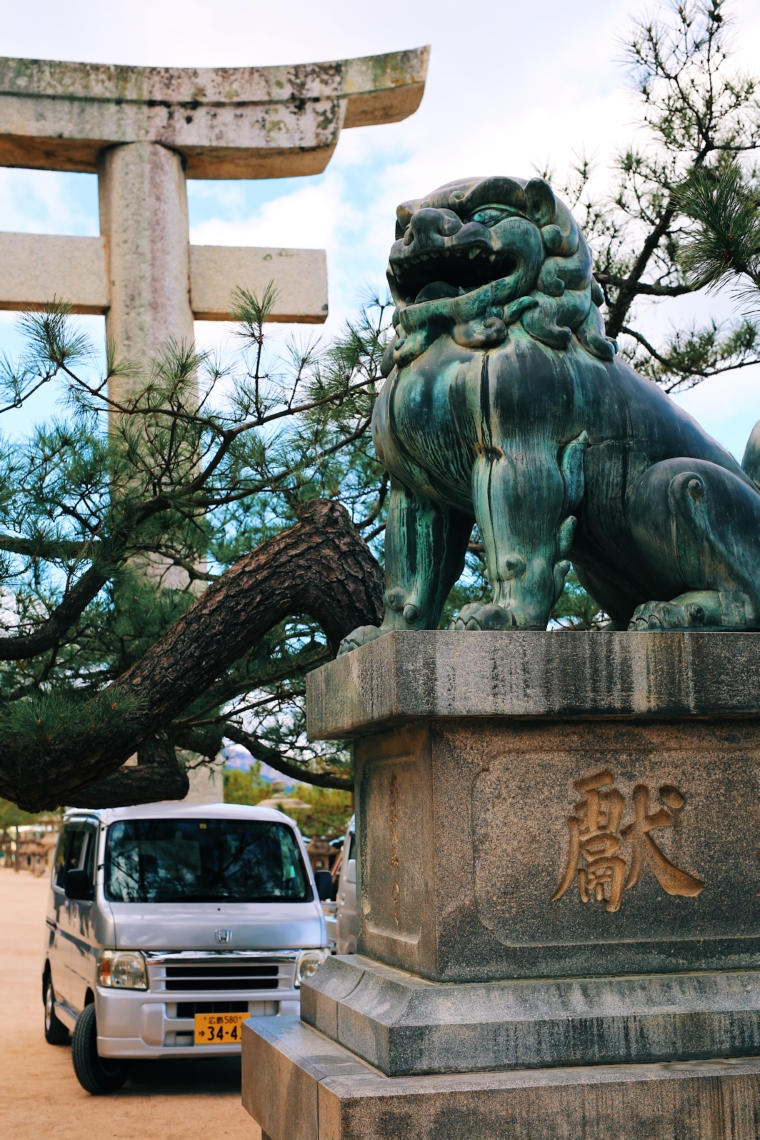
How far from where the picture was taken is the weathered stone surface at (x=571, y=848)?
2328 millimetres

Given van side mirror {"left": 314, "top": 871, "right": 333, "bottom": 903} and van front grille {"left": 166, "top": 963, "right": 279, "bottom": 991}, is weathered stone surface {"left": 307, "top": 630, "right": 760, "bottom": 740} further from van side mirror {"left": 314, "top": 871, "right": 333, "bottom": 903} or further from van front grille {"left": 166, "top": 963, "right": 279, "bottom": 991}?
van side mirror {"left": 314, "top": 871, "right": 333, "bottom": 903}

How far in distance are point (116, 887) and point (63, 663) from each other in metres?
1.95

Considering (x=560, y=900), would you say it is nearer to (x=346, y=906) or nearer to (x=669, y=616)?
(x=669, y=616)

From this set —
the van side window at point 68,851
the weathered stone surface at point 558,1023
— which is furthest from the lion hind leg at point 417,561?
the van side window at point 68,851

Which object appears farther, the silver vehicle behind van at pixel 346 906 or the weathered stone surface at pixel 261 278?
the weathered stone surface at pixel 261 278

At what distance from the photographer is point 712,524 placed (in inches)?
101

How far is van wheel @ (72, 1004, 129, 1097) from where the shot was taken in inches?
262

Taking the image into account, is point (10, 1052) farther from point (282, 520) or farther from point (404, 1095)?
point (404, 1095)

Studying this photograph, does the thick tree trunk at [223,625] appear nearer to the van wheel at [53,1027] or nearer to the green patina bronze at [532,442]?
the green patina bronze at [532,442]

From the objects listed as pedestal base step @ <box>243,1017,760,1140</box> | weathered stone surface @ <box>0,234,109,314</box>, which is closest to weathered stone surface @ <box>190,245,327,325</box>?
weathered stone surface @ <box>0,234,109,314</box>

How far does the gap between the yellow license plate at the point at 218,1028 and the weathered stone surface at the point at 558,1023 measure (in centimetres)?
450

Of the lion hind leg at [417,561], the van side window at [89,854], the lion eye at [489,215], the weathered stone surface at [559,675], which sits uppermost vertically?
the lion eye at [489,215]

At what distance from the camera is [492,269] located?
2648 millimetres

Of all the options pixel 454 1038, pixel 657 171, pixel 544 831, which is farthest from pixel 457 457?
pixel 657 171
